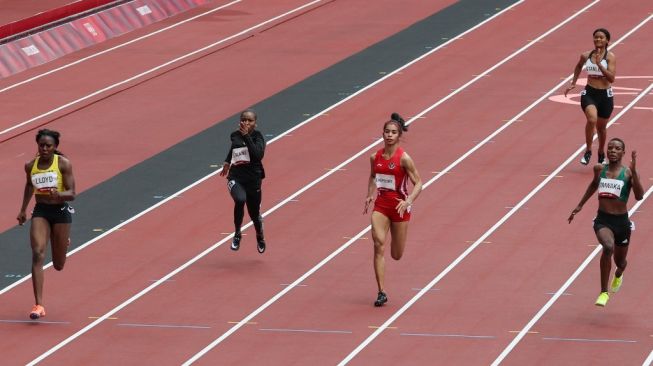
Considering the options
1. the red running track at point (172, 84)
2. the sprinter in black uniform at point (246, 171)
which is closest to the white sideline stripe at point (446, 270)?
the sprinter in black uniform at point (246, 171)

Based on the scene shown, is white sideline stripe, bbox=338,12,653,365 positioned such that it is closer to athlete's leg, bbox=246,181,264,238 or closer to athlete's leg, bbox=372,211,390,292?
athlete's leg, bbox=372,211,390,292

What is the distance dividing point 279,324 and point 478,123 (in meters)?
9.33

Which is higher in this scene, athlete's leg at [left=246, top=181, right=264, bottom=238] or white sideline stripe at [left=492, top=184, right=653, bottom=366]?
athlete's leg at [left=246, top=181, right=264, bottom=238]

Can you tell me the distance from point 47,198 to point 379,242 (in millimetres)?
3170

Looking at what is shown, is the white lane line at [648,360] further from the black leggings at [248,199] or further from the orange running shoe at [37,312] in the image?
the orange running shoe at [37,312]

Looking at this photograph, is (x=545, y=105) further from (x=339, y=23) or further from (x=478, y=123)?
(x=339, y=23)

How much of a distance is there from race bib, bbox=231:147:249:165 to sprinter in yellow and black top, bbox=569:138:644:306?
12.8ft

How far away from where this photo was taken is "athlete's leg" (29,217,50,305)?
14.9 metres

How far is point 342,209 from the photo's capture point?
19.2 meters

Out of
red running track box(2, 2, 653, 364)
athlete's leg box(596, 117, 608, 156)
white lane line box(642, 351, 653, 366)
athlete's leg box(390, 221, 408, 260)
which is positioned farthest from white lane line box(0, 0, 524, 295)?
white lane line box(642, 351, 653, 366)

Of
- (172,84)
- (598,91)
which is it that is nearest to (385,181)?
(598,91)

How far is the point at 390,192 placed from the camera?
15.3m

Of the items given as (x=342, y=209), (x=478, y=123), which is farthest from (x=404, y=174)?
(x=478, y=123)

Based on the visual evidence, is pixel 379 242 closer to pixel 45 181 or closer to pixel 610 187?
pixel 610 187
